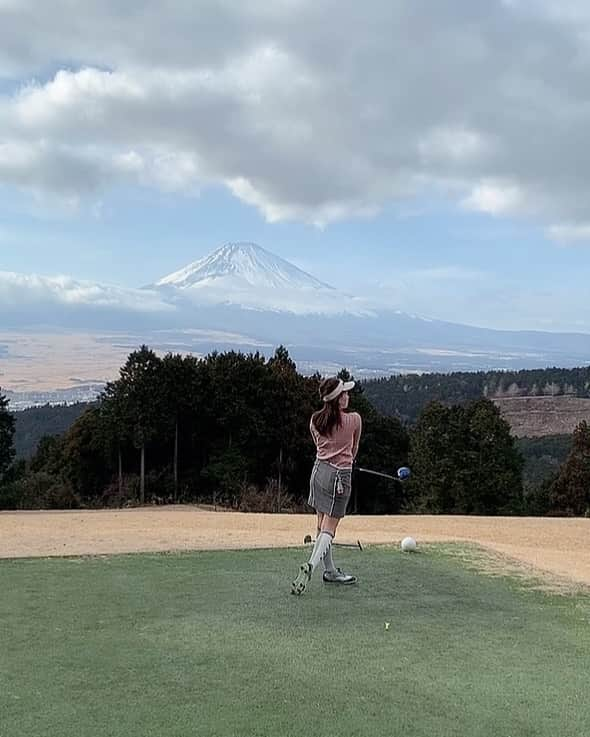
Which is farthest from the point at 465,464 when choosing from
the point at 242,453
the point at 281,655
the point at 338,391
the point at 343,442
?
the point at 281,655

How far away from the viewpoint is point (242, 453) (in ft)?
110

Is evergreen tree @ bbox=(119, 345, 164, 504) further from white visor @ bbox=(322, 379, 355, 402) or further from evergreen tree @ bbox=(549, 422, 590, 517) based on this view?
white visor @ bbox=(322, 379, 355, 402)

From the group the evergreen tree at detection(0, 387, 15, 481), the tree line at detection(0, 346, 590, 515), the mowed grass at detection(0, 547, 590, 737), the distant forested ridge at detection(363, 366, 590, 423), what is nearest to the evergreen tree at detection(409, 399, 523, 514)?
the tree line at detection(0, 346, 590, 515)

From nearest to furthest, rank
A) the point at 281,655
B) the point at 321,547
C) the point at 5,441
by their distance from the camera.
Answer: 1. the point at 281,655
2. the point at 321,547
3. the point at 5,441

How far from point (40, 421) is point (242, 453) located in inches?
1213

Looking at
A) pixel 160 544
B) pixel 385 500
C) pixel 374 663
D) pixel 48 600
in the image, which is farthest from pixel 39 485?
pixel 374 663

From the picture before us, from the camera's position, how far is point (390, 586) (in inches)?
262

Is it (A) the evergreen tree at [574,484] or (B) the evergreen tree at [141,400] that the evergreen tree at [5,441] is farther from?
(A) the evergreen tree at [574,484]

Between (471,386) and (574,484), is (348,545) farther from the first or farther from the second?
(471,386)

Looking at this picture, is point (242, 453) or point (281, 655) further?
point (242, 453)

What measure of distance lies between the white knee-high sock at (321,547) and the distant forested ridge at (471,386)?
53.4 m

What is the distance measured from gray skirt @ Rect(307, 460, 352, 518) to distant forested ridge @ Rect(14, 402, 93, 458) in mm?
48329

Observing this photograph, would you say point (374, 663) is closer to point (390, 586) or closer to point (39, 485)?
point (390, 586)

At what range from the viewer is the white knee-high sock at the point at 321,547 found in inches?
247
